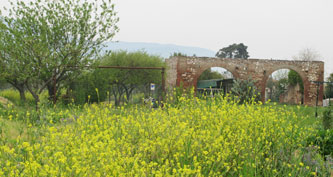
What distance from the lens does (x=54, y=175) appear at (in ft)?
8.75

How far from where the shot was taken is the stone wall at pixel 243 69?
1746cm

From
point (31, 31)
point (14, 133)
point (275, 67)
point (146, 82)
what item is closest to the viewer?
point (14, 133)

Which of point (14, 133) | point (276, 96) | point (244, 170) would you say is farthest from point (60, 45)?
point (276, 96)

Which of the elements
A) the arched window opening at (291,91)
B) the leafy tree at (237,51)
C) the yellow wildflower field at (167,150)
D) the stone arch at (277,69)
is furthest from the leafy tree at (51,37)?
the leafy tree at (237,51)

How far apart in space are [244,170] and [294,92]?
22032mm

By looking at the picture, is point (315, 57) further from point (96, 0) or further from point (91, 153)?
point (91, 153)

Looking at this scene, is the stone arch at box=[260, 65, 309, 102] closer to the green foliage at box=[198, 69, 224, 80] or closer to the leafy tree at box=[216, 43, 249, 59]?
the green foliage at box=[198, 69, 224, 80]

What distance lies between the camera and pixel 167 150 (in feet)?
11.5

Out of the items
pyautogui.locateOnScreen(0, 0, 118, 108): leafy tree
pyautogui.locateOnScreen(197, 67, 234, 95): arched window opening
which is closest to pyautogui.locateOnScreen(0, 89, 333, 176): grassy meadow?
pyautogui.locateOnScreen(0, 0, 118, 108): leafy tree

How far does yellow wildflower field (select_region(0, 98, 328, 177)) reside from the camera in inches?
114

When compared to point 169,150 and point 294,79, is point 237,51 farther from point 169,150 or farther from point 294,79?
point 169,150

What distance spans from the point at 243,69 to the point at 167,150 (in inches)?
632

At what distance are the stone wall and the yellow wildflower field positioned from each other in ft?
39.6

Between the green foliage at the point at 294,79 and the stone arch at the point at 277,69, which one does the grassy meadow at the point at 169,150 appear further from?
the green foliage at the point at 294,79
